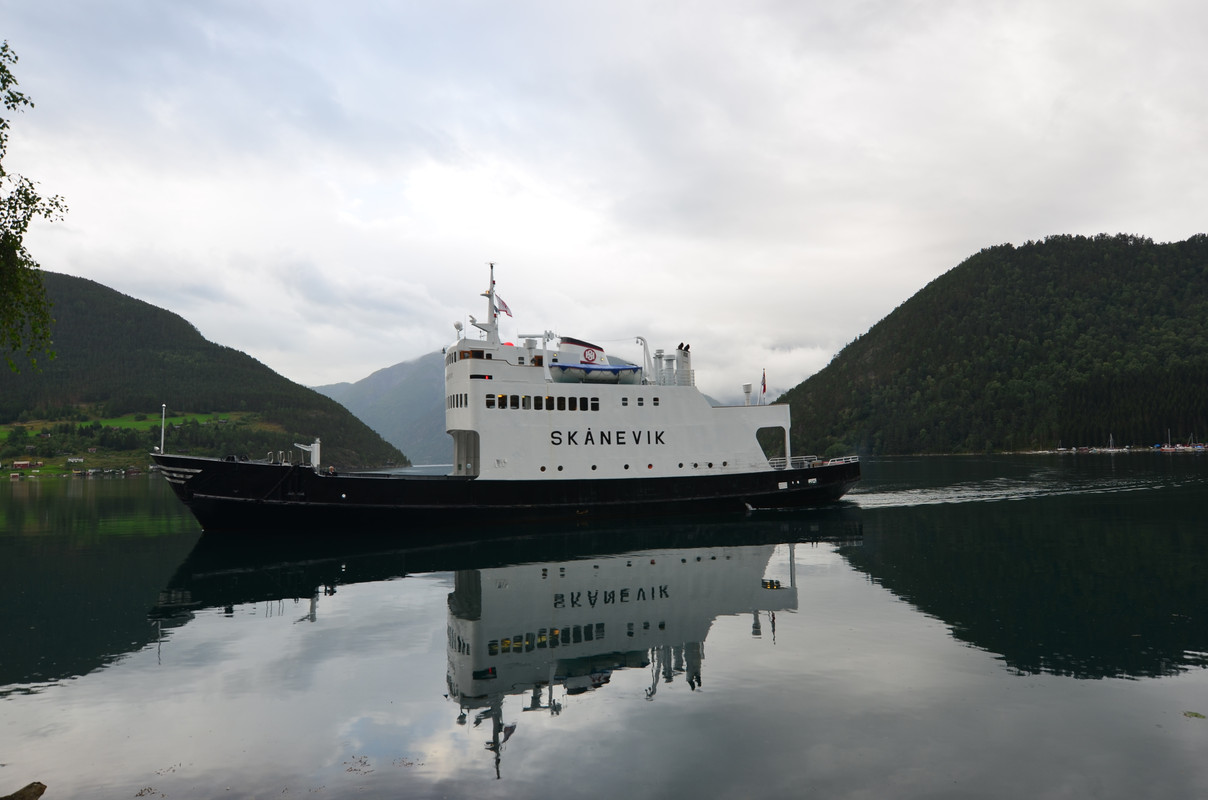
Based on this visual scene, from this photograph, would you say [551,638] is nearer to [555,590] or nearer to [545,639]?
[545,639]

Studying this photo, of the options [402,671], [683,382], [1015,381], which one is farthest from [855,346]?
[402,671]

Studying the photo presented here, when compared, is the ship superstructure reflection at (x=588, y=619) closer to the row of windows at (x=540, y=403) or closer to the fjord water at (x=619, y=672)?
→ the fjord water at (x=619, y=672)

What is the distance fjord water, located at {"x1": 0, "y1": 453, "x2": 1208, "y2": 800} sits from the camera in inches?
305

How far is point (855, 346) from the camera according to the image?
176 metres

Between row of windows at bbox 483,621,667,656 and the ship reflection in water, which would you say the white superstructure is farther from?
row of windows at bbox 483,621,667,656

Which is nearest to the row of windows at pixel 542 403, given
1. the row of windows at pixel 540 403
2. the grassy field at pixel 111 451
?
the row of windows at pixel 540 403

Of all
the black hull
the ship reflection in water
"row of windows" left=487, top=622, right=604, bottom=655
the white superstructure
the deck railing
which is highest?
the white superstructure

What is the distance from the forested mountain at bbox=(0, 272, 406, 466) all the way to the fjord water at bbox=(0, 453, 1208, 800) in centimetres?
11434

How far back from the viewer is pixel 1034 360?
432 feet

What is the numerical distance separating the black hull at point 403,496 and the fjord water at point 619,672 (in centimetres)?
295

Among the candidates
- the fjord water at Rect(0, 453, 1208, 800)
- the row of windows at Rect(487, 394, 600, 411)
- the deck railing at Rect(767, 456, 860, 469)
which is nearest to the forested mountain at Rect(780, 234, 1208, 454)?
the deck railing at Rect(767, 456, 860, 469)

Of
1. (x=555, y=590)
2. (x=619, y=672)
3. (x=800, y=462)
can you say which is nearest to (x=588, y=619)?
(x=555, y=590)

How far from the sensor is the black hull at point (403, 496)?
26.1 m

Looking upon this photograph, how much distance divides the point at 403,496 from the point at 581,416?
8584 mm
